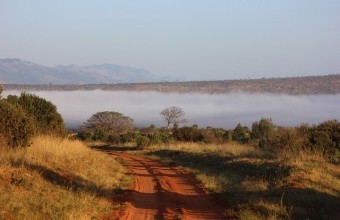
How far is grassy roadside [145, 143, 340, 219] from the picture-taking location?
40.0 ft

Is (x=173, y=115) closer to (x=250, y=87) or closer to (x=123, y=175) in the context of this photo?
(x=250, y=87)

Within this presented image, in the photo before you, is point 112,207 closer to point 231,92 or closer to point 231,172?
point 231,172

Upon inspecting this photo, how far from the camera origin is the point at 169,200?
14.3m

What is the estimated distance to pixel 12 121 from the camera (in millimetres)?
18688

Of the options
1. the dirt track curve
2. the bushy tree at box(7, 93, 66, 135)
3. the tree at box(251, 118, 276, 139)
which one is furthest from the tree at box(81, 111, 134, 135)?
the dirt track curve

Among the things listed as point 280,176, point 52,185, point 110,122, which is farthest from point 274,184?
point 110,122

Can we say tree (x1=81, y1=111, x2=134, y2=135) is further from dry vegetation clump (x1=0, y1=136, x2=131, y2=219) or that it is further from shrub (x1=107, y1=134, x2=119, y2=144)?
dry vegetation clump (x1=0, y1=136, x2=131, y2=219)

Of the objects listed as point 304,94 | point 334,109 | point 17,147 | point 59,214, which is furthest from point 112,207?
point 304,94

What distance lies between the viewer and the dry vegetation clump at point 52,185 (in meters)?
10.8

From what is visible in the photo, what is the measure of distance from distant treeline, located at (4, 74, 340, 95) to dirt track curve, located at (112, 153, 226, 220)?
9585 centimetres

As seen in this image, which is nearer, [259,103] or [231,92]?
[259,103]

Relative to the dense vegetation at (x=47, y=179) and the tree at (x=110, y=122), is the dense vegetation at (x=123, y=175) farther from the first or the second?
the tree at (x=110, y=122)

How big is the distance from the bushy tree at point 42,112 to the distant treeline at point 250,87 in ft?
297

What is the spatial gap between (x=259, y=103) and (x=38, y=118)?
348 ft
